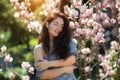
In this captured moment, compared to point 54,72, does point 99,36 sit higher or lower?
higher

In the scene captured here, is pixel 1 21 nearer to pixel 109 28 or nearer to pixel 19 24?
pixel 19 24

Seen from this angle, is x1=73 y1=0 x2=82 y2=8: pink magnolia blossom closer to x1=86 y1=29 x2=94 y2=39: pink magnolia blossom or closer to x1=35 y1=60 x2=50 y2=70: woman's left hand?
x1=86 y1=29 x2=94 y2=39: pink magnolia blossom

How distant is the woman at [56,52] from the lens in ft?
11.5

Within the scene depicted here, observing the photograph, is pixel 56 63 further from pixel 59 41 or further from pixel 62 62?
pixel 59 41

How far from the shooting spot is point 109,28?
10.5 meters

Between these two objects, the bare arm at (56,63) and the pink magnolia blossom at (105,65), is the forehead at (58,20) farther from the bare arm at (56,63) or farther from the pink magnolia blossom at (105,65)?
the pink magnolia blossom at (105,65)

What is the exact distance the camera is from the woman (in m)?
3.52

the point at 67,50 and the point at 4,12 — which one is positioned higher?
the point at 4,12

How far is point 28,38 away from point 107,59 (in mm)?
1387

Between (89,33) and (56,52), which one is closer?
(56,52)

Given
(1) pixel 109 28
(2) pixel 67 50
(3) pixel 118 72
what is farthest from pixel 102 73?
(1) pixel 109 28

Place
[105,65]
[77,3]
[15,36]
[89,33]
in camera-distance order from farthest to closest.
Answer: [15,36] < [105,65] < [77,3] < [89,33]

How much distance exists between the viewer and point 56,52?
352 centimetres

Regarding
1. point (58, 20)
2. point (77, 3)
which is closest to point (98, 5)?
point (77, 3)
